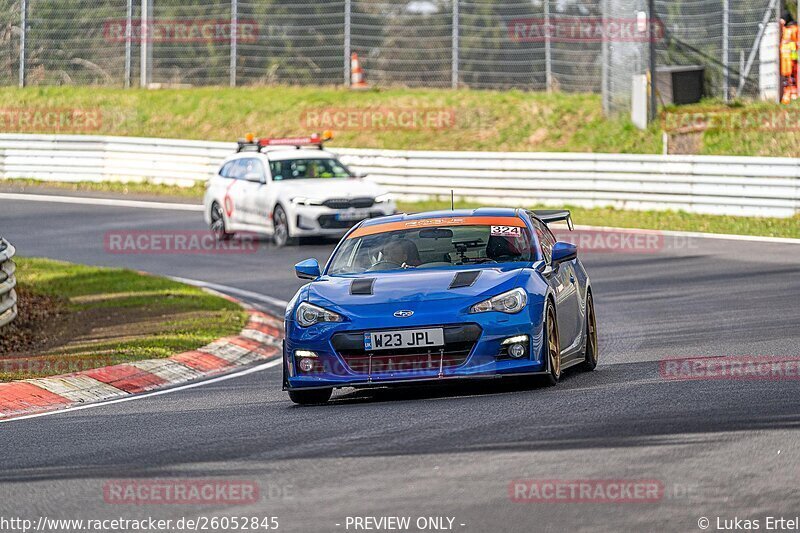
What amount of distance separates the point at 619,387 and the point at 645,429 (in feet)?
6.33

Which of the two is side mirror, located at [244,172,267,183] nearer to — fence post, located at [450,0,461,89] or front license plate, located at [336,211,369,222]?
front license plate, located at [336,211,369,222]

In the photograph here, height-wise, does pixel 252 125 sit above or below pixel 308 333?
above

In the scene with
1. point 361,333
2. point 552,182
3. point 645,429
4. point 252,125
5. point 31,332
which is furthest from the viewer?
point 252,125

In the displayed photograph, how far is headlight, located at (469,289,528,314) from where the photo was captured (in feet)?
31.6

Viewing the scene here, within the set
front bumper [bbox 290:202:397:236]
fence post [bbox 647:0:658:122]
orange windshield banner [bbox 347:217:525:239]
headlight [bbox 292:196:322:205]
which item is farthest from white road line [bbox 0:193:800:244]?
orange windshield banner [bbox 347:217:525:239]

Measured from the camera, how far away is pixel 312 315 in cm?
988

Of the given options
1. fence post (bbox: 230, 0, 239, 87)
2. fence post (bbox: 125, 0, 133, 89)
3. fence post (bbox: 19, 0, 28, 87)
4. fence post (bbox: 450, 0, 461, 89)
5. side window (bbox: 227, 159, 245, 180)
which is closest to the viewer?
side window (bbox: 227, 159, 245, 180)

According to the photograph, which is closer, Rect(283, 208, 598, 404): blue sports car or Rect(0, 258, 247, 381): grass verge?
Rect(283, 208, 598, 404): blue sports car

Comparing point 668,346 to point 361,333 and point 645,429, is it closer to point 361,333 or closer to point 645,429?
point 361,333

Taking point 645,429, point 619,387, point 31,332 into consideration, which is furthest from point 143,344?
point 645,429

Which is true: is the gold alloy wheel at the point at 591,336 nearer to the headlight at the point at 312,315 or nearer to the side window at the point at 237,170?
the headlight at the point at 312,315

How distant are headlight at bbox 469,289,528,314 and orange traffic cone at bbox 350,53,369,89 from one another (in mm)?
27268

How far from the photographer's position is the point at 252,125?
3838 cm

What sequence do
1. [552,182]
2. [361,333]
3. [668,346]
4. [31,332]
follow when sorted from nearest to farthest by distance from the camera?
1. [361,333]
2. [668,346]
3. [31,332]
4. [552,182]
